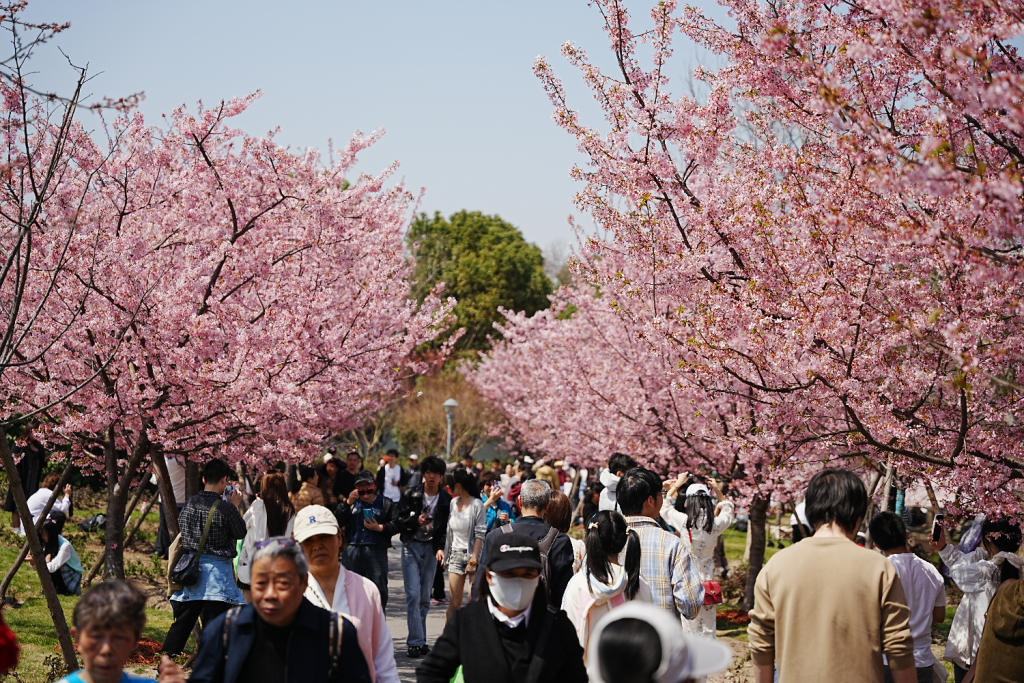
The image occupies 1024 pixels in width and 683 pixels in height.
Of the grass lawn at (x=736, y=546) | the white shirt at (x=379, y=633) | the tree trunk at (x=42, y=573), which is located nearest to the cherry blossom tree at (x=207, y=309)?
the tree trunk at (x=42, y=573)

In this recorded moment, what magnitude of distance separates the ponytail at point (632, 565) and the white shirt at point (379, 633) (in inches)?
55.2

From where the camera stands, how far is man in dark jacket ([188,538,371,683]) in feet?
11.2

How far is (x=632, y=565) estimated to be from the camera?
5.13m

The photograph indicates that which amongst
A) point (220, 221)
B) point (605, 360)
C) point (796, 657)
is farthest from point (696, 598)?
point (605, 360)

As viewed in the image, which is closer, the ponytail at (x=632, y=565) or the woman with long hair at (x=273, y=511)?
the ponytail at (x=632, y=565)

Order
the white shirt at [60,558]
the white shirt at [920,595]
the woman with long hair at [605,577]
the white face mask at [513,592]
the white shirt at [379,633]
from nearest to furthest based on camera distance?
1. the white face mask at [513,592]
2. the white shirt at [379,633]
3. the woman with long hair at [605,577]
4. the white shirt at [920,595]
5. the white shirt at [60,558]

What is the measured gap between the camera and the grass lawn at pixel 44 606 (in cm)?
859

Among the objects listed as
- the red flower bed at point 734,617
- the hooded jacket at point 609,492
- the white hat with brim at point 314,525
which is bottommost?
the red flower bed at point 734,617

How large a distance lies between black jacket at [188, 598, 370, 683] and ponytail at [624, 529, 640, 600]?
76.1 inches

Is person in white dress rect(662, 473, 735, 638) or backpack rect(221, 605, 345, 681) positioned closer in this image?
backpack rect(221, 605, 345, 681)

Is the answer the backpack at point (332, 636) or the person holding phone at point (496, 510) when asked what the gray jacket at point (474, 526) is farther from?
the backpack at point (332, 636)

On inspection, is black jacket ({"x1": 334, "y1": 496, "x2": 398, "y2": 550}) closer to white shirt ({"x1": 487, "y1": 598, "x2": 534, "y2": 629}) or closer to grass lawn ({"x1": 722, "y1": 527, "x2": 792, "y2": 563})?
white shirt ({"x1": 487, "y1": 598, "x2": 534, "y2": 629})

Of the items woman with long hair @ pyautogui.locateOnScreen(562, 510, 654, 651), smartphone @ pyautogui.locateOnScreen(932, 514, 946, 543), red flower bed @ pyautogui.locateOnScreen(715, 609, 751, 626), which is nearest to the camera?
woman with long hair @ pyautogui.locateOnScreen(562, 510, 654, 651)

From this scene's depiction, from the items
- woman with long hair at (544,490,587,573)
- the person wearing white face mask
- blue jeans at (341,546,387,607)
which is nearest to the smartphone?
woman with long hair at (544,490,587,573)
